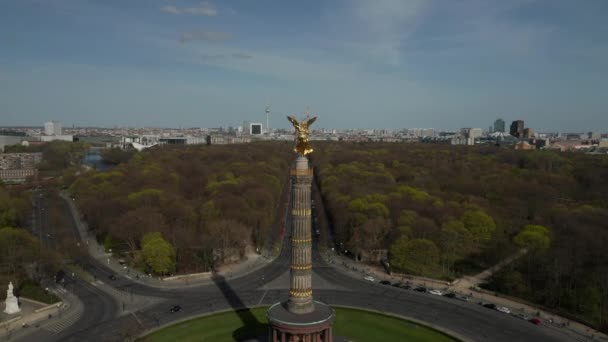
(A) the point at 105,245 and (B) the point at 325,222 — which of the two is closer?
(A) the point at 105,245

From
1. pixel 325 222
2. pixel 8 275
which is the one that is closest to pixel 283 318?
pixel 8 275

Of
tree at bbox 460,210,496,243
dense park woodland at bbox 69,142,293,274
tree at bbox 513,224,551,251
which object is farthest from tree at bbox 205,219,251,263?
tree at bbox 513,224,551,251

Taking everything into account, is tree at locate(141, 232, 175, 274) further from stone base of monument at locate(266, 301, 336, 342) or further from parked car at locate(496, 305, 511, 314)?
parked car at locate(496, 305, 511, 314)

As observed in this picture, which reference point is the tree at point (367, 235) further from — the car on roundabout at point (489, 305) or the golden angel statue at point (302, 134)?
the golden angel statue at point (302, 134)

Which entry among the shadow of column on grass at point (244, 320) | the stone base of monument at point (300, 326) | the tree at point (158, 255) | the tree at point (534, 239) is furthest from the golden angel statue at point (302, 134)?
the tree at point (534, 239)

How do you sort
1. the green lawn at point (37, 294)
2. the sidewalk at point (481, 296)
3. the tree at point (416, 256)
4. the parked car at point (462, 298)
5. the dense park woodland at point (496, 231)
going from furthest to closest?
1. the tree at point (416, 256)
2. the parked car at point (462, 298)
3. the dense park woodland at point (496, 231)
4. the green lawn at point (37, 294)
5. the sidewalk at point (481, 296)

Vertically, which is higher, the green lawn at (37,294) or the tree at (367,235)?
the tree at (367,235)

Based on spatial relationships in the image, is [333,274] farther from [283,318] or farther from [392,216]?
[283,318]

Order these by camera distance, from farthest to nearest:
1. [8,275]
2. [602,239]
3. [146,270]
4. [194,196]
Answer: [194,196], [146,270], [602,239], [8,275]

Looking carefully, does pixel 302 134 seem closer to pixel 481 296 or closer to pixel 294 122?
pixel 294 122
